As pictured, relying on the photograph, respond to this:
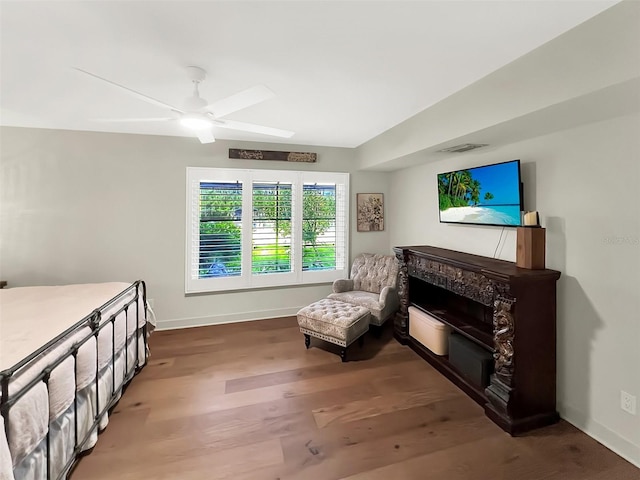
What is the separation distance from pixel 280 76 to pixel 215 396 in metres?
2.67

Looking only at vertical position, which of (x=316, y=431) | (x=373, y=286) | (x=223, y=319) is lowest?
(x=316, y=431)

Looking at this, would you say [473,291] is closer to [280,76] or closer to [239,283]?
[280,76]

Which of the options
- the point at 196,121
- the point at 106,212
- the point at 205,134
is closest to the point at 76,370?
the point at 196,121

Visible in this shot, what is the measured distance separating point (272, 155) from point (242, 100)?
222 cm

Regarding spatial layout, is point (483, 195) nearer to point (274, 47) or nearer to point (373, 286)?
point (373, 286)

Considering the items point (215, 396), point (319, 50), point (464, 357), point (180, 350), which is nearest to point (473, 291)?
point (464, 357)

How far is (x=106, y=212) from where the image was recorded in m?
3.70

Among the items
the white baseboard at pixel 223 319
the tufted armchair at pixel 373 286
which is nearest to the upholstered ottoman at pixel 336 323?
the tufted armchair at pixel 373 286

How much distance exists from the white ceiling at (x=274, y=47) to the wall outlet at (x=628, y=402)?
7.38 ft

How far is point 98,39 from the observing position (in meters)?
1.74

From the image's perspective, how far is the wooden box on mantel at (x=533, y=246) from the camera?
7.10 feet

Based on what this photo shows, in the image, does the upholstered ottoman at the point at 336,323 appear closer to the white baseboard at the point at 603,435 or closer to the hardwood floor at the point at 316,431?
the hardwood floor at the point at 316,431

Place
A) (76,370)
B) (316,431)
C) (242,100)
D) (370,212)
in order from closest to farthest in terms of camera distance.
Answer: (76,370) → (242,100) → (316,431) → (370,212)

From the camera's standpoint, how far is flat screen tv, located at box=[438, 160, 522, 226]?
244cm
